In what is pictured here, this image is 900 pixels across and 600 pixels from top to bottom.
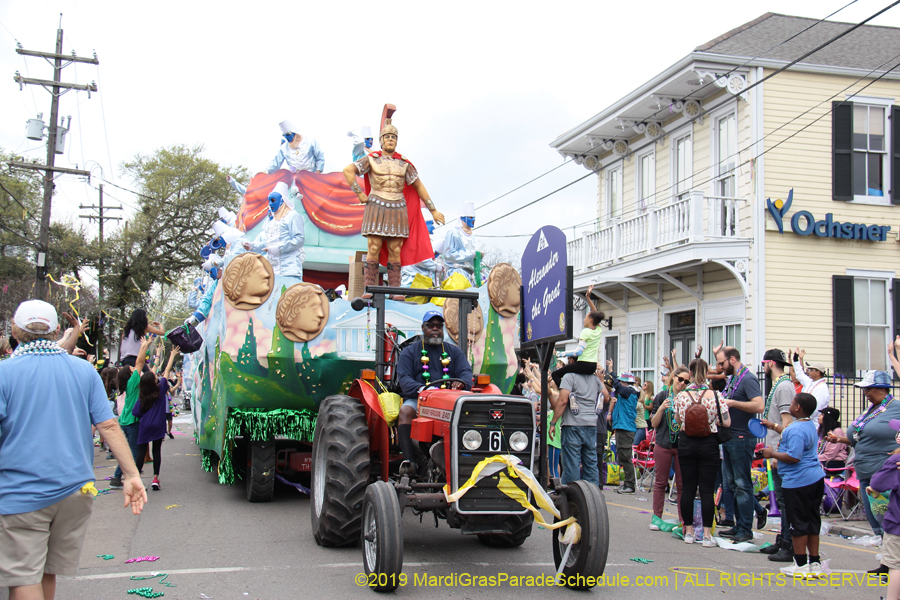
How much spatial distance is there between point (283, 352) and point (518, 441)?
11.3ft

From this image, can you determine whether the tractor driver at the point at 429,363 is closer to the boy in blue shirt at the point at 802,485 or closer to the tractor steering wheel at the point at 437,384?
the tractor steering wheel at the point at 437,384

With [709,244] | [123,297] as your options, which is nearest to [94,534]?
[709,244]

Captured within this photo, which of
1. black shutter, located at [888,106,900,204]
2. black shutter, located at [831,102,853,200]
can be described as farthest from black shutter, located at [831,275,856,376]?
black shutter, located at [888,106,900,204]

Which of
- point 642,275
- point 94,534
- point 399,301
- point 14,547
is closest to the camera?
point 14,547

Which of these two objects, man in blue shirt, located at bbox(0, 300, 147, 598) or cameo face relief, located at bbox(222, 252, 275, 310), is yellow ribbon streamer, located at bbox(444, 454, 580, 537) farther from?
cameo face relief, located at bbox(222, 252, 275, 310)

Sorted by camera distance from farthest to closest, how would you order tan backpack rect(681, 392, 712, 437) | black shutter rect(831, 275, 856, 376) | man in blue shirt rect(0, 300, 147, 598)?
black shutter rect(831, 275, 856, 376)
tan backpack rect(681, 392, 712, 437)
man in blue shirt rect(0, 300, 147, 598)

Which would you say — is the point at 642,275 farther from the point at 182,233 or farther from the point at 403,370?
the point at 182,233

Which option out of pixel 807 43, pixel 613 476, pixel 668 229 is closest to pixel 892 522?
pixel 613 476

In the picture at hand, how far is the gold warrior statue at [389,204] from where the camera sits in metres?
8.89

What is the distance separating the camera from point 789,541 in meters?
6.92

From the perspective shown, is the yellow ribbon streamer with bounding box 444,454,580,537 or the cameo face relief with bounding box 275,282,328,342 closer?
the yellow ribbon streamer with bounding box 444,454,580,537

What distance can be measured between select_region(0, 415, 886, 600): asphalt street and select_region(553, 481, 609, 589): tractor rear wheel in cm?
26

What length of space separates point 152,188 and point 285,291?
32074mm

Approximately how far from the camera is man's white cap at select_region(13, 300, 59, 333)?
4.09 metres
